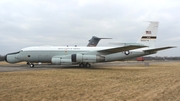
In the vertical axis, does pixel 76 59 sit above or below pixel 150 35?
below

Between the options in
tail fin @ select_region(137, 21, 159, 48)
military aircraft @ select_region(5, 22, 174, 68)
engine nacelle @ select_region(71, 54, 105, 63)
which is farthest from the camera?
tail fin @ select_region(137, 21, 159, 48)

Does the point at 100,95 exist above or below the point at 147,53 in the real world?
below

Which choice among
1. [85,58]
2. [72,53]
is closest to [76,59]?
[85,58]

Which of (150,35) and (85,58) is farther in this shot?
(150,35)

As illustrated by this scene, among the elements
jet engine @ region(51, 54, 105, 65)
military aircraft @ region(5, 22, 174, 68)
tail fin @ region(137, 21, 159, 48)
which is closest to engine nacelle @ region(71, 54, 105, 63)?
jet engine @ region(51, 54, 105, 65)

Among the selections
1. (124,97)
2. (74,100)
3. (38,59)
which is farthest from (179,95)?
(38,59)

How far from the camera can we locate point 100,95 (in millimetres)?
6727

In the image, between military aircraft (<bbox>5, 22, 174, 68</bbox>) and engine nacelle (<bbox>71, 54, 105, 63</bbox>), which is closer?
engine nacelle (<bbox>71, 54, 105, 63</bbox>)

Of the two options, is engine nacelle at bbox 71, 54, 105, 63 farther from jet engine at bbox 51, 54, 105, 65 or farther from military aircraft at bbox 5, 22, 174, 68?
military aircraft at bbox 5, 22, 174, 68

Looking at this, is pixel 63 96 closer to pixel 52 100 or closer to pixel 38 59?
pixel 52 100

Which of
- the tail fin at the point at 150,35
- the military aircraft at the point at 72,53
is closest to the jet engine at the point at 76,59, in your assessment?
the military aircraft at the point at 72,53

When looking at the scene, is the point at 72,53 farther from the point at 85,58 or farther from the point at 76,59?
the point at 85,58

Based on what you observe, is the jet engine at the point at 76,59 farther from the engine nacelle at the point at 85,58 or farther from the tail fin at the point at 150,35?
the tail fin at the point at 150,35

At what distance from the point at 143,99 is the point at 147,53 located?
64.5 ft
